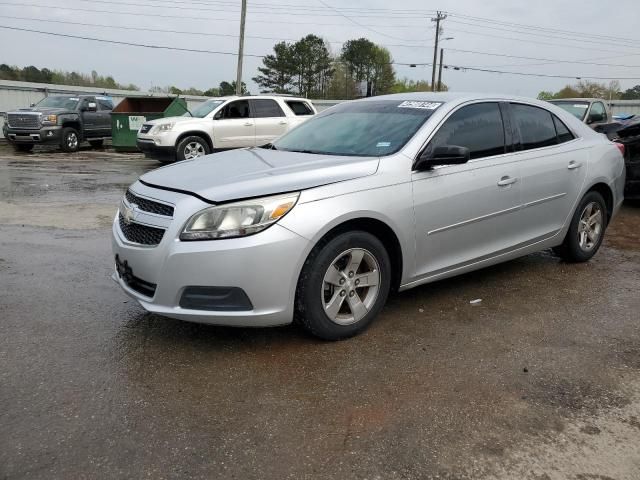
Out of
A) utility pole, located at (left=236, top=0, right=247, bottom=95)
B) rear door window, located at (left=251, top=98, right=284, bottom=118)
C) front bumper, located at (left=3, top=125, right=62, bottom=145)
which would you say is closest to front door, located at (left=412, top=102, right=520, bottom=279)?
rear door window, located at (left=251, top=98, right=284, bottom=118)

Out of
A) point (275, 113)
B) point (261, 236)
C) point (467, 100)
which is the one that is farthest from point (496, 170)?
point (275, 113)

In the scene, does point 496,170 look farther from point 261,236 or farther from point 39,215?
point 39,215

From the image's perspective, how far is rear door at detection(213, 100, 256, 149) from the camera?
46.2ft

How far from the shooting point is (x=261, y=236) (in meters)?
3.18

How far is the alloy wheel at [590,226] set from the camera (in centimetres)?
534

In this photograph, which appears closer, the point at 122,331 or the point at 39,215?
the point at 122,331

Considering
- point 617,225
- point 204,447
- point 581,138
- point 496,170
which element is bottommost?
point 204,447

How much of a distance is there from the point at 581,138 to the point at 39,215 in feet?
21.7

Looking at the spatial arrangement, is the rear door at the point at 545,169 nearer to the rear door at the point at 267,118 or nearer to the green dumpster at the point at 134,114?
the rear door at the point at 267,118

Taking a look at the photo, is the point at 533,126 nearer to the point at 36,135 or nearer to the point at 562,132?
the point at 562,132

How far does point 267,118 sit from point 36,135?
25.9 ft

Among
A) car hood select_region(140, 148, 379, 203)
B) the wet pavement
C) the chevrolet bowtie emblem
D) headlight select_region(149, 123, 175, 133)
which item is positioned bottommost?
the wet pavement

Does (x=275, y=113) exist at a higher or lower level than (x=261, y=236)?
higher

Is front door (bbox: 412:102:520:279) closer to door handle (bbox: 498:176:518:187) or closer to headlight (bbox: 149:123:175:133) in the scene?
door handle (bbox: 498:176:518:187)
